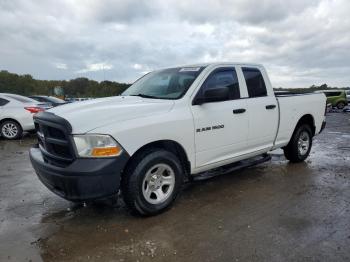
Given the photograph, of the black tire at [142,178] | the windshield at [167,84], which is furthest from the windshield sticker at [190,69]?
the black tire at [142,178]

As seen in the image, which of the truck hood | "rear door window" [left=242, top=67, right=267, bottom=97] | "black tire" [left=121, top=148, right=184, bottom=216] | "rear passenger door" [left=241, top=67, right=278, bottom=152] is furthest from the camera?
"rear door window" [left=242, top=67, right=267, bottom=97]

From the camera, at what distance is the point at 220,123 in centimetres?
490

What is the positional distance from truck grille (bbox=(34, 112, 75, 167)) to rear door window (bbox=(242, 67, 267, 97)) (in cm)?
306

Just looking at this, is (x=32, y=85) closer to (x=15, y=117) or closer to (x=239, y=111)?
(x=15, y=117)

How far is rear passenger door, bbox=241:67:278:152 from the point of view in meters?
5.51

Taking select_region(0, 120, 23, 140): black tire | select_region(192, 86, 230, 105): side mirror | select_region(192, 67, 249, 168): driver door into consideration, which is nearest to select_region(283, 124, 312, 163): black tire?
select_region(192, 67, 249, 168): driver door

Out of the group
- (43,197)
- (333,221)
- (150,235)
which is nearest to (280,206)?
(333,221)

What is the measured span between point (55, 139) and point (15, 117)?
8290 millimetres

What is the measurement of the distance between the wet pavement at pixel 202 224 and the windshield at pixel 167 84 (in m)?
1.52

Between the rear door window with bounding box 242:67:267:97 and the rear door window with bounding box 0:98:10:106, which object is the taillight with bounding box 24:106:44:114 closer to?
the rear door window with bounding box 0:98:10:106

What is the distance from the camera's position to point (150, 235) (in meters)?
3.78

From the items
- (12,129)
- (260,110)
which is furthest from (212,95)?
(12,129)

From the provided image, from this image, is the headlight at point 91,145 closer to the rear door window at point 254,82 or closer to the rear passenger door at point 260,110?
the rear passenger door at point 260,110

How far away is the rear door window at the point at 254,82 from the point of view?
5.66 metres
